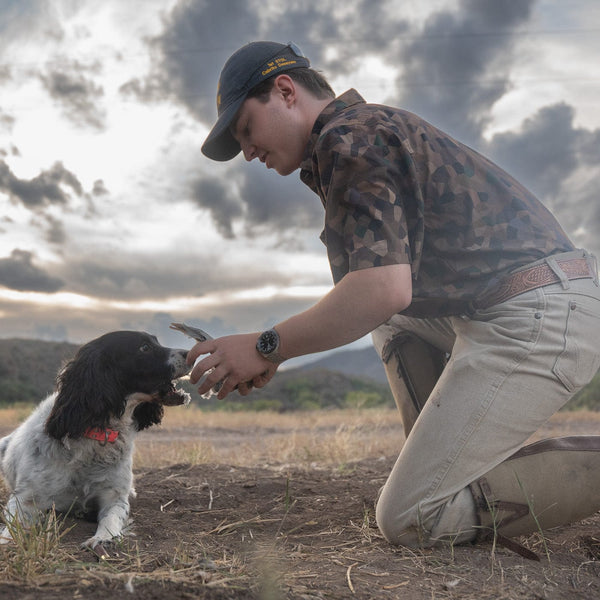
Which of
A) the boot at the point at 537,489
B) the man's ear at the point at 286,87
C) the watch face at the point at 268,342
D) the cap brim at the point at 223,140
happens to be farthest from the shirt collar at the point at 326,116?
the boot at the point at 537,489

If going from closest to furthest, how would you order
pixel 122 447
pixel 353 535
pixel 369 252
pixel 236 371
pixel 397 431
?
pixel 369 252 → pixel 236 371 → pixel 353 535 → pixel 122 447 → pixel 397 431

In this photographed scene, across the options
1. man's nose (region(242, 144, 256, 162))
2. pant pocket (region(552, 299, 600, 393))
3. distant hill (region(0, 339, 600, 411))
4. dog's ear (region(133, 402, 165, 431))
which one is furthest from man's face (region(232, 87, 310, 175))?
distant hill (region(0, 339, 600, 411))

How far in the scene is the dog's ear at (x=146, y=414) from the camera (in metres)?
4.23

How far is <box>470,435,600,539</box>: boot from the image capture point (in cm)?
307

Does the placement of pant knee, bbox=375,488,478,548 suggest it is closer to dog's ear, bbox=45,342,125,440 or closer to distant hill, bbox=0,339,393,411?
dog's ear, bbox=45,342,125,440

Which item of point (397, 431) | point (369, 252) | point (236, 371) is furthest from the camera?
point (397, 431)

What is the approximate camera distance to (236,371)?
280 cm

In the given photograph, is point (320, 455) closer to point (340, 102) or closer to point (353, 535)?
point (353, 535)

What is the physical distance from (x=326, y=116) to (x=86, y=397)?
2085mm

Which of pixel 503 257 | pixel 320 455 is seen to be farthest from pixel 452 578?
pixel 320 455

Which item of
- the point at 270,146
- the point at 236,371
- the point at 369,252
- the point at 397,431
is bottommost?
the point at 397,431

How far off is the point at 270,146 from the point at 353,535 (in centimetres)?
197

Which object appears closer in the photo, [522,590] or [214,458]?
[522,590]

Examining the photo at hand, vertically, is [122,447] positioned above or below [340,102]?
below
